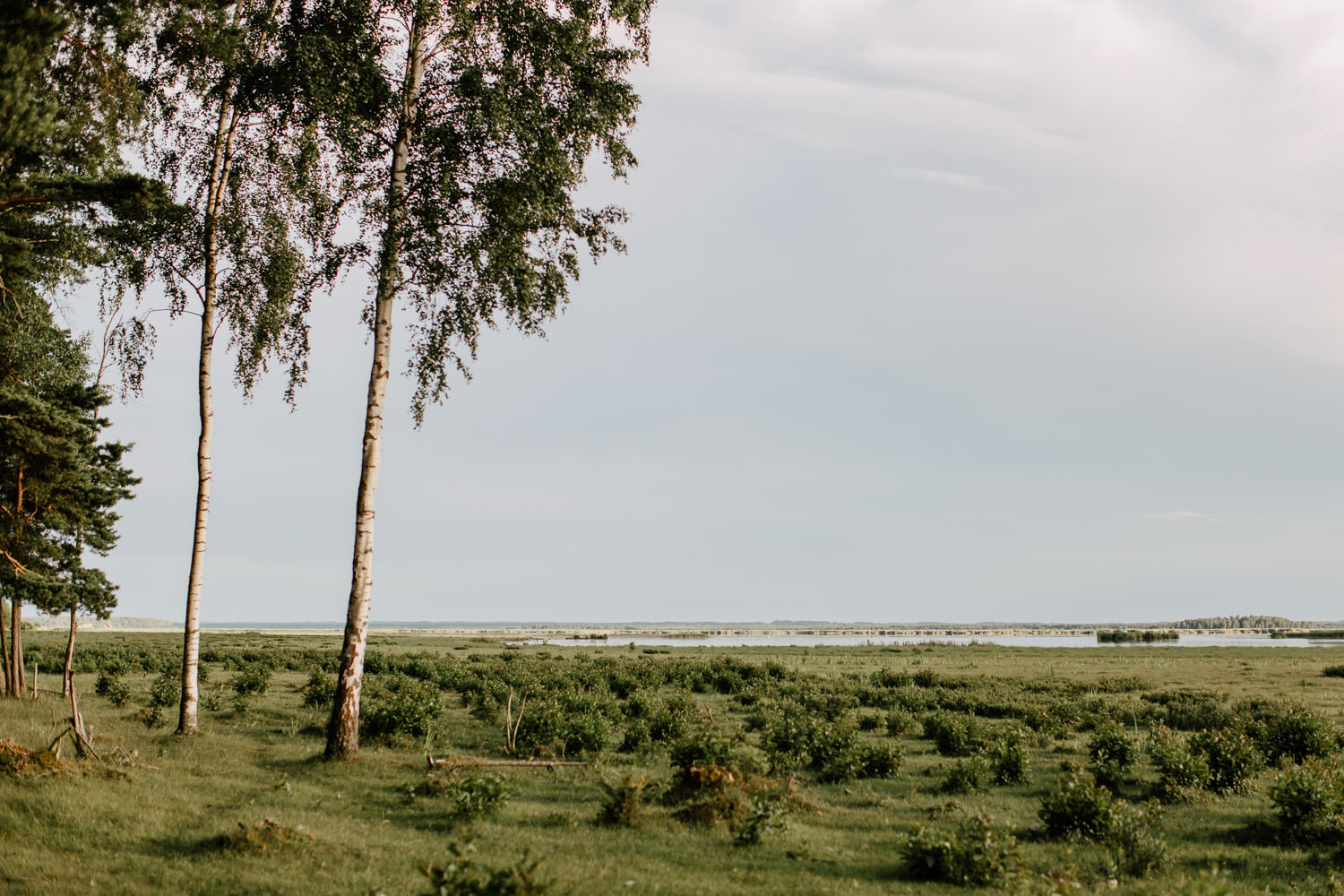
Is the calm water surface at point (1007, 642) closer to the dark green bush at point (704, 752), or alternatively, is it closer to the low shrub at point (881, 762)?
the low shrub at point (881, 762)

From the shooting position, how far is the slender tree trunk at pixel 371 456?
53.6ft

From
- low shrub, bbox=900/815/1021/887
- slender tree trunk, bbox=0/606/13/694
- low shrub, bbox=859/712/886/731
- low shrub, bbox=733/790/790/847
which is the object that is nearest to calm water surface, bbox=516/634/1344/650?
low shrub, bbox=859/712/886/731

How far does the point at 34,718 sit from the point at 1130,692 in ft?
146

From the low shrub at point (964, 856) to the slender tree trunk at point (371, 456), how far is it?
428 inches

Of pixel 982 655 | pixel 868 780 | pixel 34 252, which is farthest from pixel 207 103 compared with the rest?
pixel 982 655

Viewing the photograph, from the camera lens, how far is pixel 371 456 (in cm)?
1664

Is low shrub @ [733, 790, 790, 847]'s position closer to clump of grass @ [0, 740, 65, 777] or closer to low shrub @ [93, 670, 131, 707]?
clump of grass @ [0, 740, 65, 777]

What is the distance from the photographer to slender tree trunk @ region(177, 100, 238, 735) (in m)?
19.2

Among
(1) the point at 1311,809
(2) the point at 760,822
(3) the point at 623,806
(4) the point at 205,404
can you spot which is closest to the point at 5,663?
(4) the point at 205,404

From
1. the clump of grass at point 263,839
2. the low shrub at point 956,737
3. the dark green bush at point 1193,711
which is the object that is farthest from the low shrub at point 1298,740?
the clump of grass at point 263,839

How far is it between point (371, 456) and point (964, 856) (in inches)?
513

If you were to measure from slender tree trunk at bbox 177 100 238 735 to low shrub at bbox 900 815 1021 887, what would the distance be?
17073 mm

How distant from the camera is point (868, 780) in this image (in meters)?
19.0

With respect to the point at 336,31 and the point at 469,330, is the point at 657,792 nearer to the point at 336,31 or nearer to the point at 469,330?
the point at 469,330
